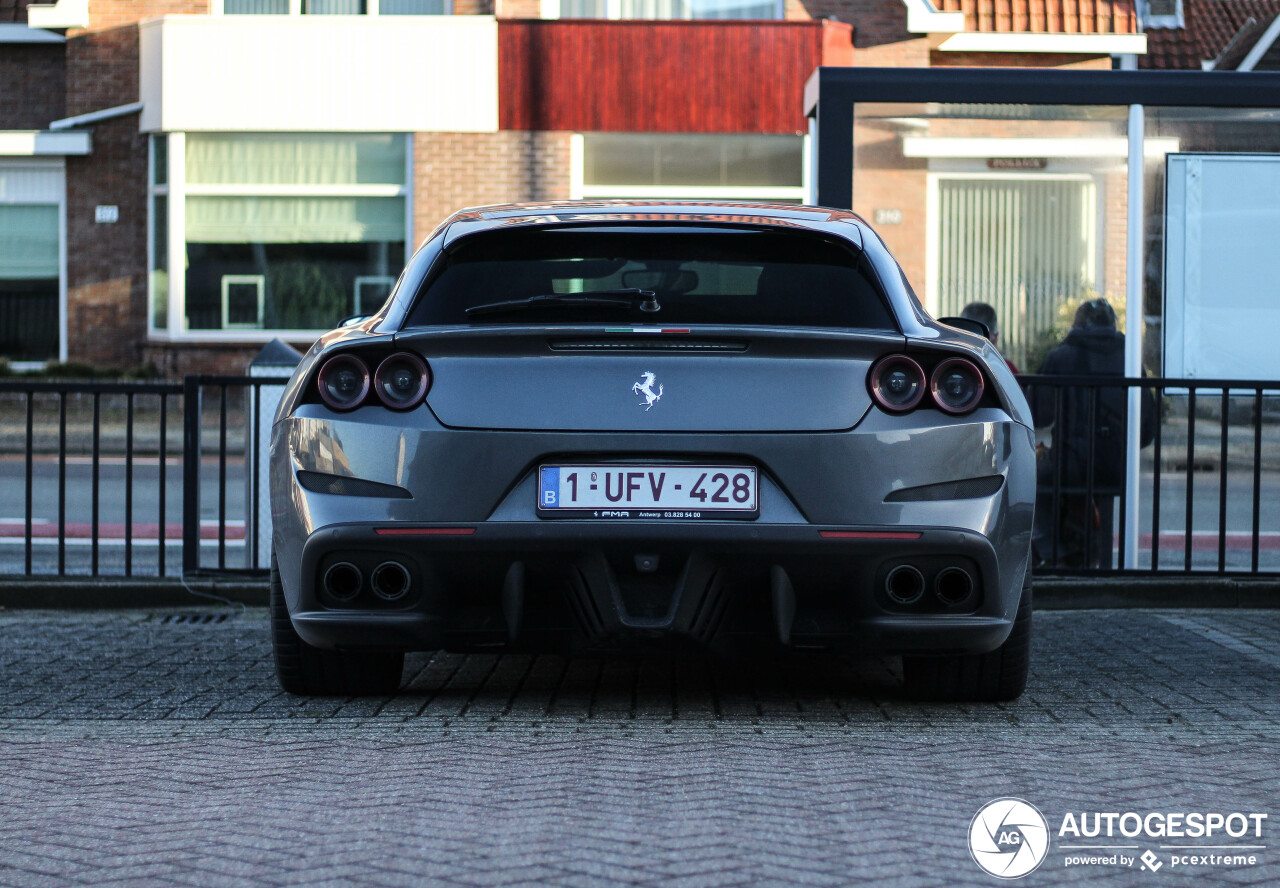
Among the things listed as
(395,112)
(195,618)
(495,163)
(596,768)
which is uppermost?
(395,112)

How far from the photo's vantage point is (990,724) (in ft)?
15.9

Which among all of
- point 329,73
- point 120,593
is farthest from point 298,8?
point 120,593

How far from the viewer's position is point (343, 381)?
4625 mm

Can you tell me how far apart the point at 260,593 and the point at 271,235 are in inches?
612

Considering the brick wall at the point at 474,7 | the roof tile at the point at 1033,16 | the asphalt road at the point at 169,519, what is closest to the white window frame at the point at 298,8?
the brick wall at the point at 474,7

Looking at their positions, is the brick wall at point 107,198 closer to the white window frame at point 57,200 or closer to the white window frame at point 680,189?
the white window frame at point 57,200

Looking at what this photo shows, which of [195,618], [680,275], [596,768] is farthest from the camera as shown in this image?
[195,618]

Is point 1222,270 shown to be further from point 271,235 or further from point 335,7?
point 271,235

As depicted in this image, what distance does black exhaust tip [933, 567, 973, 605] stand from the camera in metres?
4.55

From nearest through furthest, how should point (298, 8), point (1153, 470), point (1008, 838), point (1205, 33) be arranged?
1. point (1008, 838)
2. point (1153, 470)
3. point (298, 8)
4. point (1205, 33)

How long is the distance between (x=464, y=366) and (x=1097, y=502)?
5012mm

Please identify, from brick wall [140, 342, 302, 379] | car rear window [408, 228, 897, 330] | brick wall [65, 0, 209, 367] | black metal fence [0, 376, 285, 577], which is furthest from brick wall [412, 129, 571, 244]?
car rear window [408, 228, 897, 330]

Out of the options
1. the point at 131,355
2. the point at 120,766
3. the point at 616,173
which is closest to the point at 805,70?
the point at 616,173

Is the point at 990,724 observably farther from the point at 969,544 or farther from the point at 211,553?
the point at 211,553
